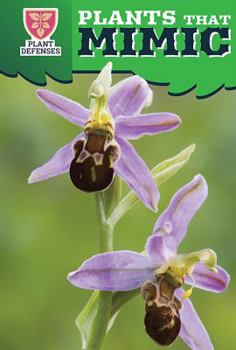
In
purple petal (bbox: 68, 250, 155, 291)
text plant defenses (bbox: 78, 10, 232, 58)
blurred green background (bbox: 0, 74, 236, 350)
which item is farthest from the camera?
blurred green background (bbox: 0, 74, 236, 350)

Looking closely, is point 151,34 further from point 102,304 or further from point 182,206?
point 102,304

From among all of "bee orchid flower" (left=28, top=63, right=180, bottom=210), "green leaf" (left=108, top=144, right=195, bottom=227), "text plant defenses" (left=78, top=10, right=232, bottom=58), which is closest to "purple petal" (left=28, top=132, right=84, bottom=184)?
"bee orchid flower" (left=28, top=63, right=180, bottom=210)

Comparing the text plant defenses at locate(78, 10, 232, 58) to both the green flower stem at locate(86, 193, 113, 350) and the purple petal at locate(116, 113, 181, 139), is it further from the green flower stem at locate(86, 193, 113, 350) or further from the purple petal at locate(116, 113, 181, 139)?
the green flower stem at locate(86, 193, 113, 350)

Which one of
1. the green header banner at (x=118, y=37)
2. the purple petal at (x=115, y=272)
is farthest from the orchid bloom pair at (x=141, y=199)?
the green header banner at (x=118, y=37)

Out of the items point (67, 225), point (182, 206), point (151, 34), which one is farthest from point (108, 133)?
point (67, 225)

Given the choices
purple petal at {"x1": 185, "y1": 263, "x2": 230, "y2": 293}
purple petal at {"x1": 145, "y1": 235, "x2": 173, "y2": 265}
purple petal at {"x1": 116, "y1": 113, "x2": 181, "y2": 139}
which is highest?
purple petal at {"x1": 116, "y1": 113, "x2": 181, "y2": 139}

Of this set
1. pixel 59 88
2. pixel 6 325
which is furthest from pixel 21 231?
pixel 59 88

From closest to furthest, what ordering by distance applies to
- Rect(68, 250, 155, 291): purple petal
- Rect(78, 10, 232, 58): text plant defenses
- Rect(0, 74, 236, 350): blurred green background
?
Rect(68, 250, 155, 291): purple petal
Rect(78, 10, 232, 58): text plant defenses
Rect(0, 74, 236, 350): blurred green background
